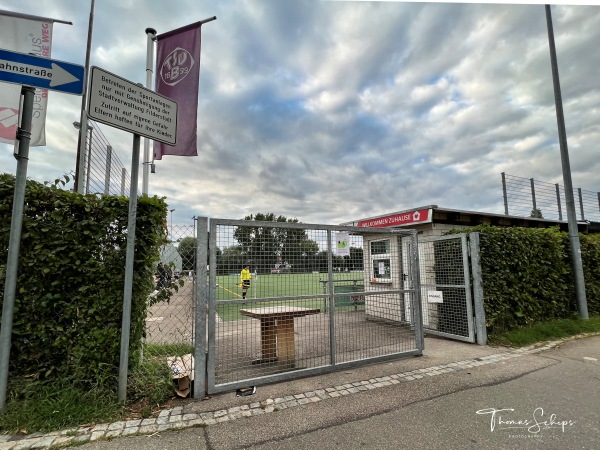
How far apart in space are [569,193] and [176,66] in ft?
31.7

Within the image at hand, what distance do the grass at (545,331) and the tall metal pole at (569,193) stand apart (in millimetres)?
472

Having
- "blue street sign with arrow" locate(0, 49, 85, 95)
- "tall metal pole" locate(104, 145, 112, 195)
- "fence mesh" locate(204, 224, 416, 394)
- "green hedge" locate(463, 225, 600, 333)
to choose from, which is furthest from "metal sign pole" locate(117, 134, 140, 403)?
"green hedge" locate(463, 225, 600, 333)

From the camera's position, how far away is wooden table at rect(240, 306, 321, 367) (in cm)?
454

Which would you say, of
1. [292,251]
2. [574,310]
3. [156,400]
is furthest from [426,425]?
[574,310]

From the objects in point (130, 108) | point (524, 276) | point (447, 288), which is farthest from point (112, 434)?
point (524, 276)

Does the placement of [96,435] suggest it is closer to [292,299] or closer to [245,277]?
[245,277]

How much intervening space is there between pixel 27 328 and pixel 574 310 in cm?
1084

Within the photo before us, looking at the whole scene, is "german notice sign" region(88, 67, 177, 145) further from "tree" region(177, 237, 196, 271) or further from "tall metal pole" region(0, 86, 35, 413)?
"tree" region(177, 237, 196, 271)

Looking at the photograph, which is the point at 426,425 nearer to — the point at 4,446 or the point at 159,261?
the point at 159,261

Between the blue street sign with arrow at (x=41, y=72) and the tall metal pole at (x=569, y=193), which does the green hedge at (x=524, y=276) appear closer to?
the tall metal pole at (x=569, y=193)

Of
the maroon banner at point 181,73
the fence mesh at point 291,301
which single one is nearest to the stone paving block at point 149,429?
the fence mesh at point 291,301

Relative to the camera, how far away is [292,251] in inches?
176

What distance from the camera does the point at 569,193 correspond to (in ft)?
26.9

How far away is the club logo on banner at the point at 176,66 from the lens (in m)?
5.62
